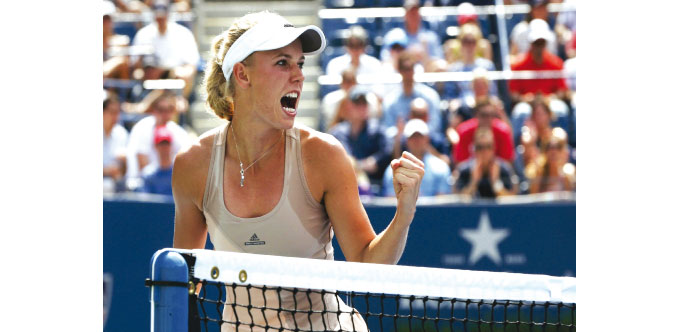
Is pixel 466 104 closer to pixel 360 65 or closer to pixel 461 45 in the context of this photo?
pixel 461 45

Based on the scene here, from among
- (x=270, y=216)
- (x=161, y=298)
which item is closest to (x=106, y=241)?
(x=270, y=216)

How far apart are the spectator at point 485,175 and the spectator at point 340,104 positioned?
0.86m

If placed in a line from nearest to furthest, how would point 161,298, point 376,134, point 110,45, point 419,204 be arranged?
point 161,298
point 419,204
point 376,134
point 110,45

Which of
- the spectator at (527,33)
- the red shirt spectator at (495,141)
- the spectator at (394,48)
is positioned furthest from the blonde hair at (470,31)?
the red shirt spectator at (495,141)

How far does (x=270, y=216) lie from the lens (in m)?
3.28

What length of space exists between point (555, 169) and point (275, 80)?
4.23 m

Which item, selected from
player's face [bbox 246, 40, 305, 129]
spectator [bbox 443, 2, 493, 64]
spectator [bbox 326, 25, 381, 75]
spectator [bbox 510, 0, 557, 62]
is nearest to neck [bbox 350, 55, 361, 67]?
spectator [bbox 326, 25, 381, 75]

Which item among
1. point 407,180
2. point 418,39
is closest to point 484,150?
point 418,39

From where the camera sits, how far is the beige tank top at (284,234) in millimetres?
3289

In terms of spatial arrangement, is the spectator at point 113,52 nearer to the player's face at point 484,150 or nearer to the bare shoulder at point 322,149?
the player's face at point 484,150

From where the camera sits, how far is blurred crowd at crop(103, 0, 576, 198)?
279 inches

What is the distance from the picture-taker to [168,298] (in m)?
2.60
